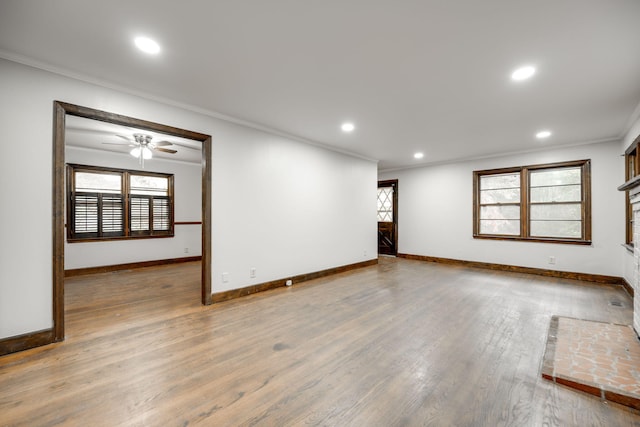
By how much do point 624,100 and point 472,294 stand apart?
3029mm

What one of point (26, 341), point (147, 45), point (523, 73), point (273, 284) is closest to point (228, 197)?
point (273, 284)

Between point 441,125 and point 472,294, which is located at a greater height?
point 441,125

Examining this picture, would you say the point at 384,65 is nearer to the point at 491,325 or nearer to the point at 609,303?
the point at 491,325

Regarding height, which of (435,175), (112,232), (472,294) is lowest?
(472,294)

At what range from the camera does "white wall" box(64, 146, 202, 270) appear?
5.65 meters

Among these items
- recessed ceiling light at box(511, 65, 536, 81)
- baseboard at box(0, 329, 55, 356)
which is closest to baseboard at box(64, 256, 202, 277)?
baseboard at box(0, 329, 55, 356)

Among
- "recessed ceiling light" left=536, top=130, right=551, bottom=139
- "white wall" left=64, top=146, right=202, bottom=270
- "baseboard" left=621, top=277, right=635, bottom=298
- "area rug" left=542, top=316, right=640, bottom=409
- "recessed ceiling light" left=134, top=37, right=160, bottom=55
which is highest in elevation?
"recessed ceiling light" left=134, top=37, right=160, bottom=55

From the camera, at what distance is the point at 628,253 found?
4.42 meters

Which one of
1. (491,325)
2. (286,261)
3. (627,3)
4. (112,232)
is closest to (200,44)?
(627,3)

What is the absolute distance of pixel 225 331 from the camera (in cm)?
288

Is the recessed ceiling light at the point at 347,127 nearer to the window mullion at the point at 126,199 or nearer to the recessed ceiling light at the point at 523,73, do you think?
the recessed ceiling light at the point at 523,73

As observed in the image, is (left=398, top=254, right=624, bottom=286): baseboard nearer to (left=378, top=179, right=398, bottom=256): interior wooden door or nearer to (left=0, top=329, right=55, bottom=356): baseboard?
(left=378, top=179, right=398, bottom=256): interior wooden door

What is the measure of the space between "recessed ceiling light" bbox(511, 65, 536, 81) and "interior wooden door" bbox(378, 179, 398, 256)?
518 centimetres

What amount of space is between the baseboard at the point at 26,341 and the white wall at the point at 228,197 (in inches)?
2.2
